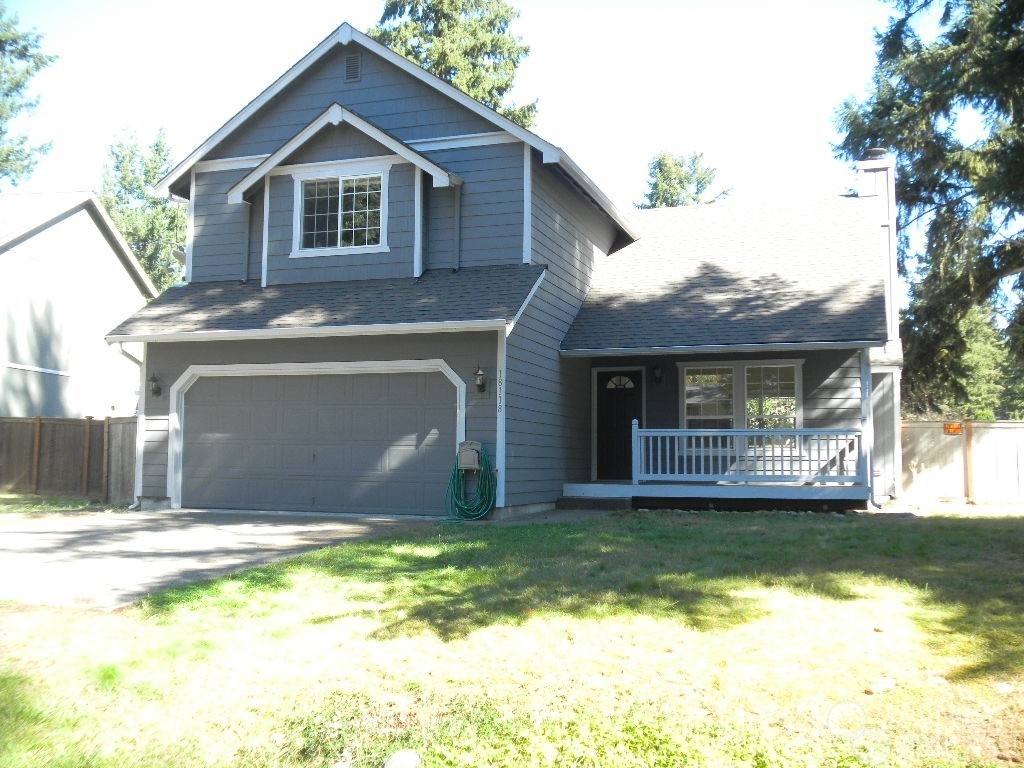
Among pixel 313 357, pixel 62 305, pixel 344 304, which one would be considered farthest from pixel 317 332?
pixel 62 305

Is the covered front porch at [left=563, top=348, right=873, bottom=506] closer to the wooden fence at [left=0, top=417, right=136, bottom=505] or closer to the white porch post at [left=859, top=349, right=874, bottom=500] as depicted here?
the white porch post at [left=859, top=349, right=874, bottom=500]

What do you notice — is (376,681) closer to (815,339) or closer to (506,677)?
(506,677)

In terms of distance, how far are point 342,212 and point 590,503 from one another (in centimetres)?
609

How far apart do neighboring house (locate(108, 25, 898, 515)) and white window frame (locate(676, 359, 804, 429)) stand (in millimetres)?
34

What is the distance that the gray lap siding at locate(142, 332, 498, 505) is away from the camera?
12.5m

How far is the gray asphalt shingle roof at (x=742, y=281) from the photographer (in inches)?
549

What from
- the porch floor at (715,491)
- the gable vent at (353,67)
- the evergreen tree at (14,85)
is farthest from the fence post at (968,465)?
the evergreen tree at (14,85)

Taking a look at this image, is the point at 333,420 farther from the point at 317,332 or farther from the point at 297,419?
the point at 317,332

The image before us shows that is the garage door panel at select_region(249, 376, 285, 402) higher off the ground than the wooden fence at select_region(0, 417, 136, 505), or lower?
higher

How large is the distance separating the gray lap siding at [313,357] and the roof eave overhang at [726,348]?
98.3 inches

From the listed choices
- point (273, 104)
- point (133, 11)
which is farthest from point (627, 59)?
point (133, 11)

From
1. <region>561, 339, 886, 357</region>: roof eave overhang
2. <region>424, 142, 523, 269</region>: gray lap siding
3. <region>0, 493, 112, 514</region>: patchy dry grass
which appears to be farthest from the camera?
<region>0, 493, 112, 514</region>: patchy dry grass

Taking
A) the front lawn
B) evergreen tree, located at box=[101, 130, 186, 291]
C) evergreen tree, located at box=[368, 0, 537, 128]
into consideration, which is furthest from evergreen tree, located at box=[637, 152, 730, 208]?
the front lawn

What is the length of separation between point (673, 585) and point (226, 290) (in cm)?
1034
